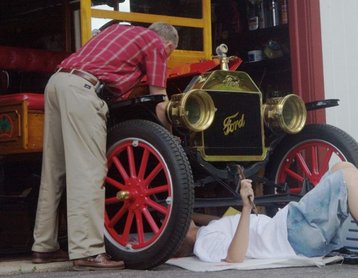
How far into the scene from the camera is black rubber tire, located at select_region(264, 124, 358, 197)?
5.01 metres

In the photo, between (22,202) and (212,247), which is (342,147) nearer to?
(212,247)

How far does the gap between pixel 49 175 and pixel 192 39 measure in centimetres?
211

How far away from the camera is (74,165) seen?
4301 mm

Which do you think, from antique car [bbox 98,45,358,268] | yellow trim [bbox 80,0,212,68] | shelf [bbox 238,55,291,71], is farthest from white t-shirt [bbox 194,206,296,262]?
shelf [bbox 238,55,291,71]

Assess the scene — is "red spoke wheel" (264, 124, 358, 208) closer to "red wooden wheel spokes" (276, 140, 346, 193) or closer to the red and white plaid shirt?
"red wooden wheel spokes" (276, 140, 346, 193)

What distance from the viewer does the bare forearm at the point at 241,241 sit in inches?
165

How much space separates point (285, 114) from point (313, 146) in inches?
11.3

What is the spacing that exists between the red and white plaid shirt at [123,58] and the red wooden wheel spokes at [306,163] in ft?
3.95

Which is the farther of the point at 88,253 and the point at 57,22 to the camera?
the point at 57,22

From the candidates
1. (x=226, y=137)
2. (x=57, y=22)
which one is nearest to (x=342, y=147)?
(x=226, y=137)

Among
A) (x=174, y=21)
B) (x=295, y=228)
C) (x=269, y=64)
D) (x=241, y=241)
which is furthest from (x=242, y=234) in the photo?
(x=269, y=64)

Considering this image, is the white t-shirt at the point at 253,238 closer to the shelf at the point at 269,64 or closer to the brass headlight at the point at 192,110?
the brass headlight at the point at 192,110

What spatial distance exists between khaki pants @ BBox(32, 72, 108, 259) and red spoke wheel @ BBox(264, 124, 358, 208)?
4.68 feet

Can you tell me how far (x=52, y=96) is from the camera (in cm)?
448
